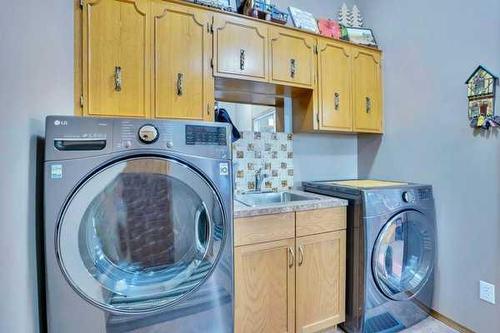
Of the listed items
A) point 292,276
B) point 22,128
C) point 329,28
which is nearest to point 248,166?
point 292,276

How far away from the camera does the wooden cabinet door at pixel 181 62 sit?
5.08ft

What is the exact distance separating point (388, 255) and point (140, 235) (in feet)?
5.15

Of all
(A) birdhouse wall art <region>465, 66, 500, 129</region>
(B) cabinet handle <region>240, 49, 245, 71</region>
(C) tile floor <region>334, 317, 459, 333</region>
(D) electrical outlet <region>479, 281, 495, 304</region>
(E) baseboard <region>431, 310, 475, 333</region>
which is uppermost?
(B) cabinet handle <region>240, 49, 245, 71</region>

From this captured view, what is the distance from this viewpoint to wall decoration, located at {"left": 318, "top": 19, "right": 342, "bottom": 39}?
2146 millimetres

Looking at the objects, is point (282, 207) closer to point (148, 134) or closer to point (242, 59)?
point (148, 134)

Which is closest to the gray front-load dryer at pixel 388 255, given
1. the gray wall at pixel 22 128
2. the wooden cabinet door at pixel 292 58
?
the wooden cabinet door at pixel 292 58

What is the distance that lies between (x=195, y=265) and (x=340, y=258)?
1006 millimetres

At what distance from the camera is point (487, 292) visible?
1602mm

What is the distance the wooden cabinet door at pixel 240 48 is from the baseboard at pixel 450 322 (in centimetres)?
207

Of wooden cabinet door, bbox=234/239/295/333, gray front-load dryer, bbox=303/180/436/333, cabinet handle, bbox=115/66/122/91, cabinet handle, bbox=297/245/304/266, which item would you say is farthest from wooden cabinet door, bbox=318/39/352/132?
cabinet handle, bbox=115/66/122/91

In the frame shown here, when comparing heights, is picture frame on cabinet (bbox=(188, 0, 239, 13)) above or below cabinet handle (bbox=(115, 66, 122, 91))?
above

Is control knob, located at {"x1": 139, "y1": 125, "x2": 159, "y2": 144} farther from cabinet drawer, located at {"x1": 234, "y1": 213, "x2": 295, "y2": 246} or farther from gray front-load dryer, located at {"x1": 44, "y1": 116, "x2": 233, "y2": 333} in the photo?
cabinet drawer, located at {"x1": 234, "y1": 213, "x2": 295, "y2": 246}

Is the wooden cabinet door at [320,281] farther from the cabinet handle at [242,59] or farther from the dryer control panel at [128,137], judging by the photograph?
the cabinet handle at [242,59]

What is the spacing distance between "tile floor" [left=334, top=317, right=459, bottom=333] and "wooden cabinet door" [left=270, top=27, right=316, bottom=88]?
1781 mm
